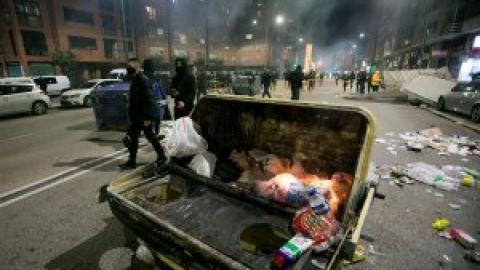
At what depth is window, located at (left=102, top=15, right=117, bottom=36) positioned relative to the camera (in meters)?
37.6

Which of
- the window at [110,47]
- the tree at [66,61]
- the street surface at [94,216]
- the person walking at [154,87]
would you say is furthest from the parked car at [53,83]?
the window at [110,47]

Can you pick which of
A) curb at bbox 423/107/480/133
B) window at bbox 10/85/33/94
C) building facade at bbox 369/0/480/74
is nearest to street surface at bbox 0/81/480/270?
curb at bbox 423/107/480/133

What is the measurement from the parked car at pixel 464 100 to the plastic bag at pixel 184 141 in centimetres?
1195

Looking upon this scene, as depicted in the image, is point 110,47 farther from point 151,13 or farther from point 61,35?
point 151,13

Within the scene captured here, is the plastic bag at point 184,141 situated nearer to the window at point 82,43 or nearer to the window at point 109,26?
the window at point 82,43

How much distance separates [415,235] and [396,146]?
4443 millimetres

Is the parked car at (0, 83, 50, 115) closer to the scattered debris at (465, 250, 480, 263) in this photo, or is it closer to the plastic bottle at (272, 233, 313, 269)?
the plastic bottle at (272, 233, 313, 269)

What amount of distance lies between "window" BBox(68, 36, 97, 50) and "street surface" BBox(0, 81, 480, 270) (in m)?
31.9

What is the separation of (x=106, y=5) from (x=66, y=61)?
13.2 meters

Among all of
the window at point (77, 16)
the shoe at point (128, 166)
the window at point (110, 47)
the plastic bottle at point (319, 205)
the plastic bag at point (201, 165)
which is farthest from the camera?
the window at point (110, 47)

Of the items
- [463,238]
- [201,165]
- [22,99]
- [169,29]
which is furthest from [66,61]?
[463,238]

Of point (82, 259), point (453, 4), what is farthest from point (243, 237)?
point (453, 4)

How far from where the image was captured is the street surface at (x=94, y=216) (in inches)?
115

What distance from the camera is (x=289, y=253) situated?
1807mm
